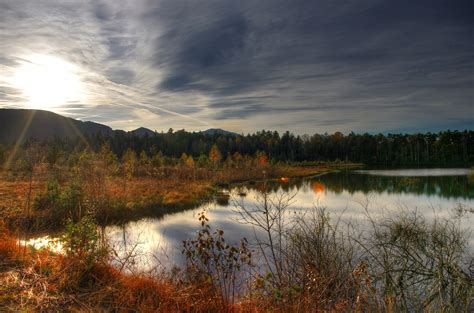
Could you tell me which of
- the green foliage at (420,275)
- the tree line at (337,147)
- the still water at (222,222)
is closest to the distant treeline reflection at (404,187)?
the still water at (222,222)

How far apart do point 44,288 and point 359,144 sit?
113 meters

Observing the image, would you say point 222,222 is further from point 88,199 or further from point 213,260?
point 213,260

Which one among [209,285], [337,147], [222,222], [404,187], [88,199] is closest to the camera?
[209,285]

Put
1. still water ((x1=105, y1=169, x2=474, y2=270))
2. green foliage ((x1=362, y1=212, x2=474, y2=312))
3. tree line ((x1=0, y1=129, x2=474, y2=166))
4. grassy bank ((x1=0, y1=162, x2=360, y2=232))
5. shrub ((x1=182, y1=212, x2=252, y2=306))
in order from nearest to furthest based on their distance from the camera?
shrub ((x1=182, y1=212, x2=252, y2=306))
green foliage ((x1=362, y1=212, x2=474, y2=312))
still water ((x1=105, y1=169, x2=474, y2=270))
grassy bank ((x1=0, y1=162, x2=360, y2=232))
tree line ((x1=0, y1=129, x2=474, y2=166))

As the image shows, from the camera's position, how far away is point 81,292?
618 cm

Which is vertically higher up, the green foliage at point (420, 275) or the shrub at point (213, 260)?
the shrub at point (213, 260)

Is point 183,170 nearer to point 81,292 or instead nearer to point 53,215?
point 53,215

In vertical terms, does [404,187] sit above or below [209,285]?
below

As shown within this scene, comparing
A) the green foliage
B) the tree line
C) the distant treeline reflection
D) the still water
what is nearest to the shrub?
the green foliage

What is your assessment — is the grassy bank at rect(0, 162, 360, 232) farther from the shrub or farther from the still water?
the shrub

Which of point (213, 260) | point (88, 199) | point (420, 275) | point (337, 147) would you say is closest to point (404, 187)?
point (420, 275)

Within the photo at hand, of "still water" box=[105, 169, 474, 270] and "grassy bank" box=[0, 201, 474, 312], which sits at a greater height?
"grassy bank" box=[0, 201, 474, 312]

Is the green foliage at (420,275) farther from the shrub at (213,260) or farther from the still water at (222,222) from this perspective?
the shrub at (213,260)

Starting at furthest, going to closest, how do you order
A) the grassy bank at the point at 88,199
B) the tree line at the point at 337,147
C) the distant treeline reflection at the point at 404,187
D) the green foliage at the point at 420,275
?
the tree line at the point at 337,147 < the distant treeline reflection at the point at 404,187 < the grassy bank at the point at 88,199 < the green foliage at the point at 420,275
